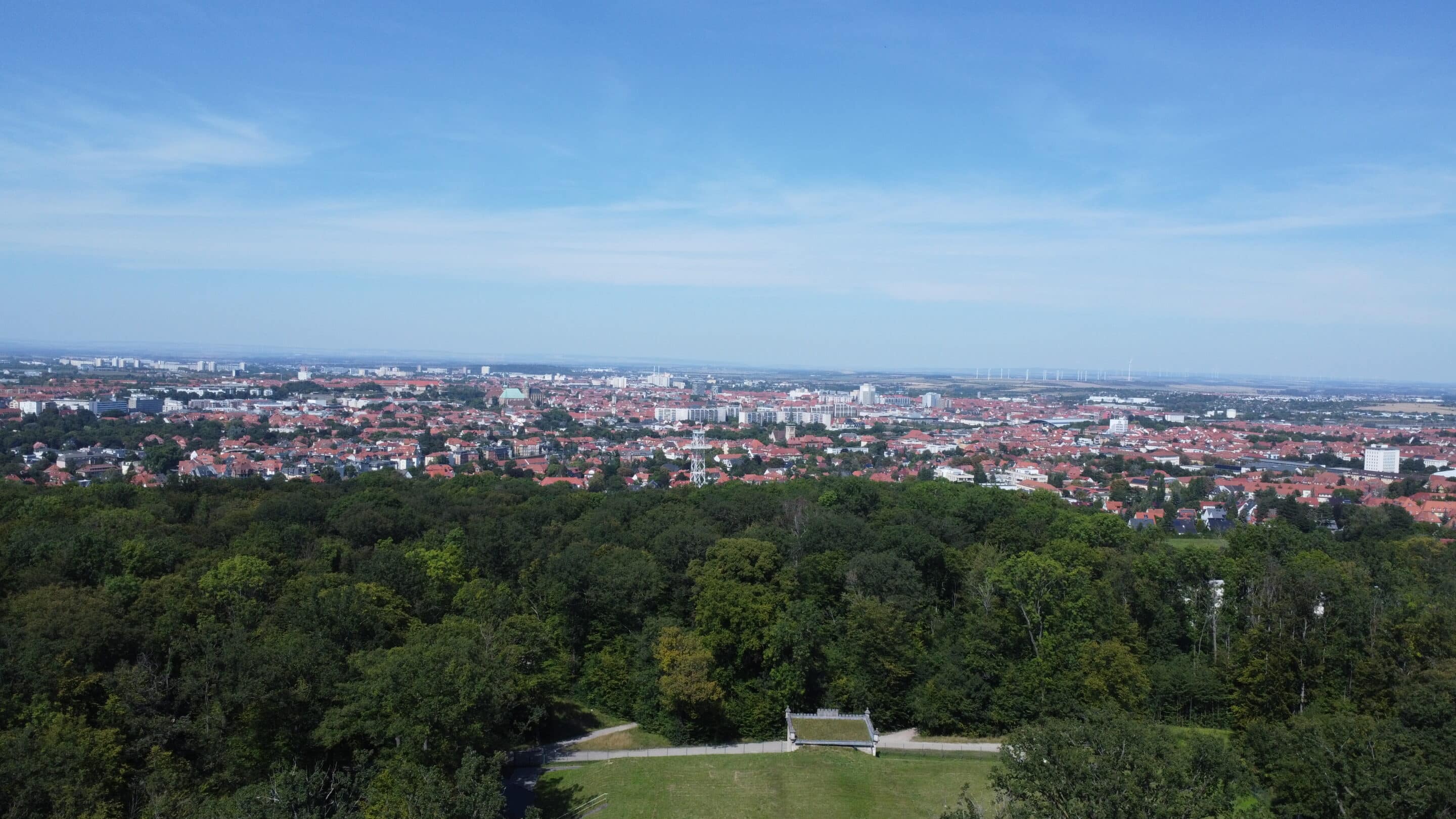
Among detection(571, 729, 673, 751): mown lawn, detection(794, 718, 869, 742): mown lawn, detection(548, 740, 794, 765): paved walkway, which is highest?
detection(794, 718, 869, 742): mown lawn

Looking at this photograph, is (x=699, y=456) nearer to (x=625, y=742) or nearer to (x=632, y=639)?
(x=632, y=639)

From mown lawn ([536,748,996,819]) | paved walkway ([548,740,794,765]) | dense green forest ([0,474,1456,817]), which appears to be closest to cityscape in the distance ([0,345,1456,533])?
dense green forest ([0,474,1456,817])

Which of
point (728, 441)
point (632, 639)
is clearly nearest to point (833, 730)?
point (632, 639)

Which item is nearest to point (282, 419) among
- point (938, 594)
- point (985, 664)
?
point (938, 594)

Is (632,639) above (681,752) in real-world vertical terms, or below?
above

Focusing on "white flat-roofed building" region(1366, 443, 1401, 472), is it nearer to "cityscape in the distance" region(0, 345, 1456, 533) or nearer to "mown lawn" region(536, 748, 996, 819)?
"cityscape in the distance" region(0, 345, 1456, 533)

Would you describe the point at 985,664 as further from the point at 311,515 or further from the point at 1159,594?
the point at 311,515
